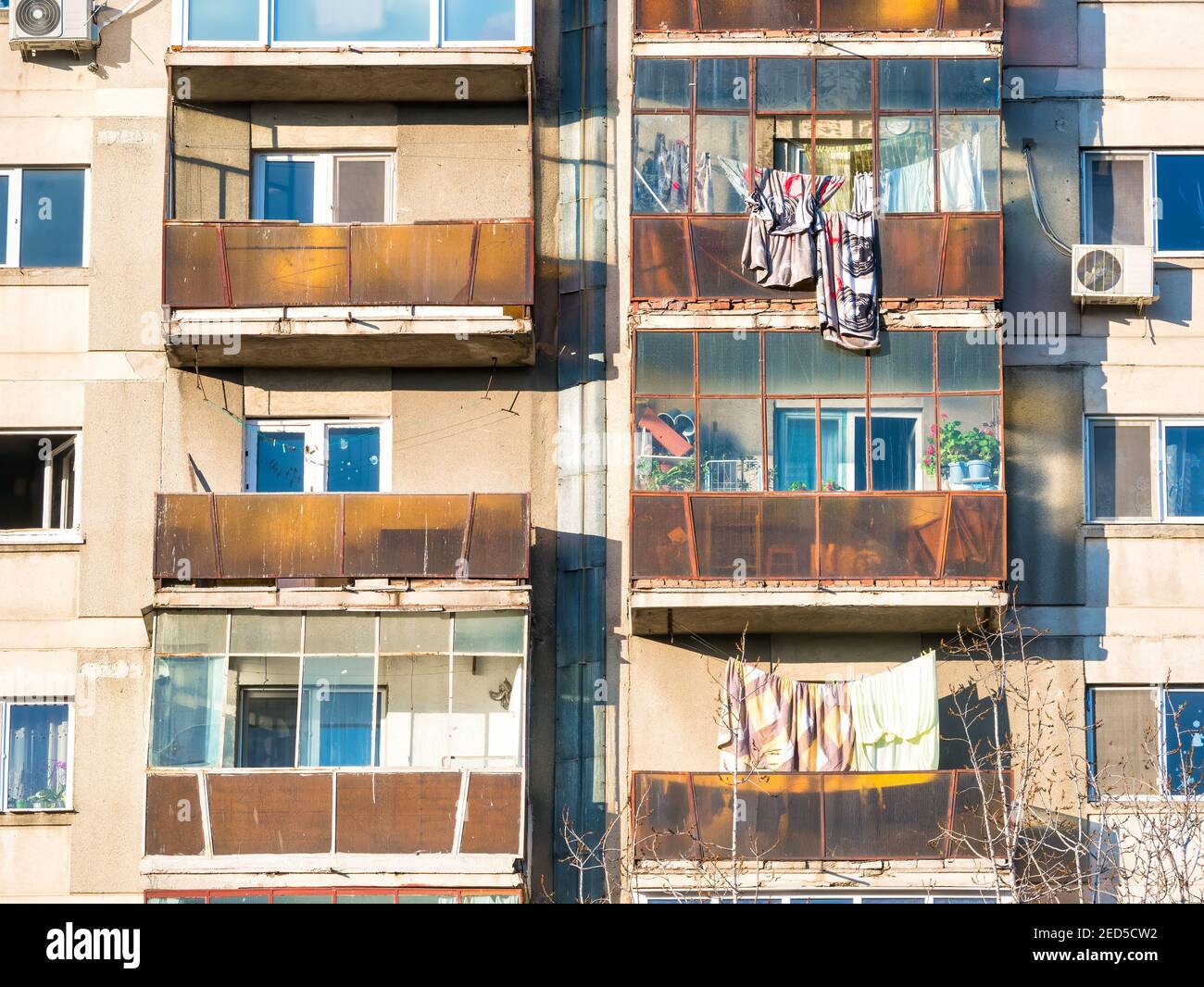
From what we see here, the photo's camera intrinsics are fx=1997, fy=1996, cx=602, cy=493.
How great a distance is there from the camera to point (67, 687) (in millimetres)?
22094

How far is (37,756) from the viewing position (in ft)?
72.2

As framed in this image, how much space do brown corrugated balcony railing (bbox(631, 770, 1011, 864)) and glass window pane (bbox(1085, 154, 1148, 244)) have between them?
22.7ft

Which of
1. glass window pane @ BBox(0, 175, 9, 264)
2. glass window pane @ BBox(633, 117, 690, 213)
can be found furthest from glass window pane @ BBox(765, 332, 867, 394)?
glass window pane @ BBox(0, 175, 9, 264)

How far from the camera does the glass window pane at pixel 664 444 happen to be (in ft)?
71.1

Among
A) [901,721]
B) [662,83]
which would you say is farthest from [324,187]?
[901,721]

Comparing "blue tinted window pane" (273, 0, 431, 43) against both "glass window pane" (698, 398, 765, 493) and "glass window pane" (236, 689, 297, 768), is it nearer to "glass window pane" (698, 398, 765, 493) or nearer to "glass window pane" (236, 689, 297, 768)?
"glass window pane" (698, 398, 765, 493)

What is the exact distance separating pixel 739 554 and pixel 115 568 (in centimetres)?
704

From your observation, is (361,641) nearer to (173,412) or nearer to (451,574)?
(451,574)

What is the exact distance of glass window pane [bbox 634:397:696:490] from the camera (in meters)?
21.7

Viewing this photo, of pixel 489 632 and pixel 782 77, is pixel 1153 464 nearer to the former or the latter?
pixel 782 77

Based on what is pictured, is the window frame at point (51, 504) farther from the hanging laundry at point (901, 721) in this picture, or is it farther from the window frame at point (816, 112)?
the hanging laundry at point (901, 721)

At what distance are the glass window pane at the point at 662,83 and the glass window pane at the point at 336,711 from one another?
22.8 ft

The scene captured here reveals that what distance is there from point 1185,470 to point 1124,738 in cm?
316

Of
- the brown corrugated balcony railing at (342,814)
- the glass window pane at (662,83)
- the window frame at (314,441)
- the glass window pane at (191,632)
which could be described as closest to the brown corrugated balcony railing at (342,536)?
the glass window pane at (191,632)
